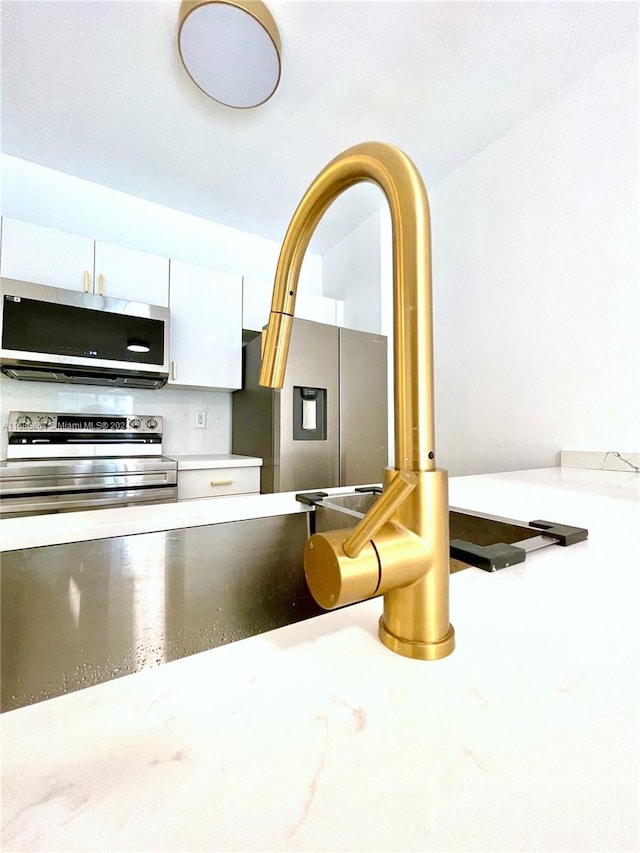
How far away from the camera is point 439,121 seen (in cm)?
177

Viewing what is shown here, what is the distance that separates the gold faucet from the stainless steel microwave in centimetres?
190

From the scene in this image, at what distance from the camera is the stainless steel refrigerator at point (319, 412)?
2023mm

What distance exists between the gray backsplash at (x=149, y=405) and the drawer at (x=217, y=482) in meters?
0.55

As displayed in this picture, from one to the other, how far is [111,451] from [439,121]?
7.48ft

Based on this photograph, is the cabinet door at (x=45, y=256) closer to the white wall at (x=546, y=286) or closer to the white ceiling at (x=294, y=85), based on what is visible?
the white ceiling at (x=294, y=85)

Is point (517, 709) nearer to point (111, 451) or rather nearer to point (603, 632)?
point (603, 632)

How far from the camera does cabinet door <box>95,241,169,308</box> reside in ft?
6.38

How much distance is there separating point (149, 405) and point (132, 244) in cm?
100

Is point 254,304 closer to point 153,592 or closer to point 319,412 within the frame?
point 319,412

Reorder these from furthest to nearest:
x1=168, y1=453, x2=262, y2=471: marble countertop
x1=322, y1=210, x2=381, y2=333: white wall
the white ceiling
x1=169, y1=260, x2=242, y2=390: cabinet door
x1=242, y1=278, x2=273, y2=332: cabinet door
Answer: x1=322, y1=210, x2=381, y2=333: white wall, x1=242, y1=278, x2=273, y2=332: cabinet door, x1=169, y1=260, x2=242, y2=390: cabinet door, x1=168, y1=453, x2=262, y2=471: marble countertop, the white ceiling

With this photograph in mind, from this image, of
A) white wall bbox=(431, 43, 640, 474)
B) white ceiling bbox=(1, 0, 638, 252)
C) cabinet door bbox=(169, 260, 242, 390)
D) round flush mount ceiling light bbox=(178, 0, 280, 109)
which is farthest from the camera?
cabinet door bbox=(169, 260, 242, 390)

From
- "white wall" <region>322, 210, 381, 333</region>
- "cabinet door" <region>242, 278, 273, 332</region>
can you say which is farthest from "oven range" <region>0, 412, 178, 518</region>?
"white wall" <region>322, 210, 381, 333</region>

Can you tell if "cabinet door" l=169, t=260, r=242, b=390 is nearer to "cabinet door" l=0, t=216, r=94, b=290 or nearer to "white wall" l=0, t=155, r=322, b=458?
"white wall" l=0, t=155, r=322, b=458

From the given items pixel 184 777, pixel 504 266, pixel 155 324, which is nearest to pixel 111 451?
pixel 155 324
